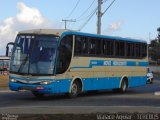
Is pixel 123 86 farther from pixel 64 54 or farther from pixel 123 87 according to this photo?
pixel 64 54

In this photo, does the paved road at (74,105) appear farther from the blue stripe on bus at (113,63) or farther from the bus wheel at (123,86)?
the bus wheel at (123,86)

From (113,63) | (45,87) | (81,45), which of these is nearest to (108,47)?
(113,63)

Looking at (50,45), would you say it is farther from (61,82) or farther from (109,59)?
(109,59)

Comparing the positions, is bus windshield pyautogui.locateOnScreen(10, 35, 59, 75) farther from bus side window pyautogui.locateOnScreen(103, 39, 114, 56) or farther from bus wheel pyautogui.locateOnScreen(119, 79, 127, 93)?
bus wheel pyautogui.locateOnScreen(119, 79, 127, 93)

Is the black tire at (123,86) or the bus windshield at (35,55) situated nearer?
the bus windshield at (35,55)

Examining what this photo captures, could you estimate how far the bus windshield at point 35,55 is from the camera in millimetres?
24141

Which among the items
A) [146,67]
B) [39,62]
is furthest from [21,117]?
[146,67]

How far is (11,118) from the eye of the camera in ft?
47.4

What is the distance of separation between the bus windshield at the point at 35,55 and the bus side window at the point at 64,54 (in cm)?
40

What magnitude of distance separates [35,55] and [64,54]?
1.54m

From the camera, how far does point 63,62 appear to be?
25.0 m

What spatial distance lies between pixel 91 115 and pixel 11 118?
2379mm

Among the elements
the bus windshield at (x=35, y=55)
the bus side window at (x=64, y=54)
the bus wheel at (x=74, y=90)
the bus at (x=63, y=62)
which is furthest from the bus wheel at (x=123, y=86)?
the bus windshield at (x=35, y=55)

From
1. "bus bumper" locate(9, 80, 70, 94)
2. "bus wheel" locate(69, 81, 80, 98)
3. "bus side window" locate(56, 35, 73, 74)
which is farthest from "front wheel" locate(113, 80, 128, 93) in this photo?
"bus bumper" locate(9, 80, 70, 94)
